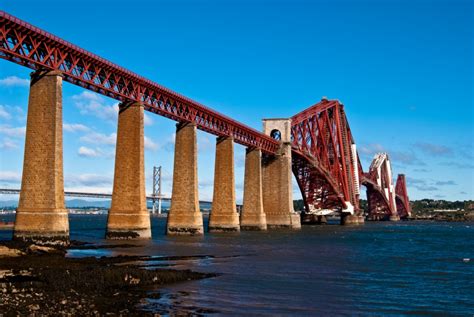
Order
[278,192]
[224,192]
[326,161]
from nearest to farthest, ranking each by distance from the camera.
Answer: [224,192] → [278,192] → [326,161]

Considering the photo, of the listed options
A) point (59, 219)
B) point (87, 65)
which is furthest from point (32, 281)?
point (87, 65)

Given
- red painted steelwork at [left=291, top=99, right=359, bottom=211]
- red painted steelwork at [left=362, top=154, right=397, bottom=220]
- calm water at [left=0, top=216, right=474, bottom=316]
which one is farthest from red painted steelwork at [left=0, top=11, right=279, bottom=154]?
red painted steelwork at [left=362, top=154, right=397, bottom=220]

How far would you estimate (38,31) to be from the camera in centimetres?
4197

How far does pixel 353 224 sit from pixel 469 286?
109581 mm

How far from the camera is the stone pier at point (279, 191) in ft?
312

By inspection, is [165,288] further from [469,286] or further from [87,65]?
[87,65]

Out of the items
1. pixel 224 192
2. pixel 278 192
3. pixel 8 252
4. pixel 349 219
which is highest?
pixel 278 192

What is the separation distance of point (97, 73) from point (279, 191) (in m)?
50.9

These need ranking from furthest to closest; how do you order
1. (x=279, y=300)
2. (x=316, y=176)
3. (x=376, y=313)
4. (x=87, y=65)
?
1. (x=316, y=176)
2. (x=87, y=65)
3. (x=279, y=300)
4. (x=376, y=313)

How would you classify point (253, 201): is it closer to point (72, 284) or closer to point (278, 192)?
point (278, 192)

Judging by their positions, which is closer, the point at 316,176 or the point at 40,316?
the point at 40,316

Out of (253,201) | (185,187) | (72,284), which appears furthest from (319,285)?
(253,201)

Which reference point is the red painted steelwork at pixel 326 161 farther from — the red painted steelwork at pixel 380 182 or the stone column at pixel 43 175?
the stone column at pixel 43 175

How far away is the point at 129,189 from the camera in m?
51.8
